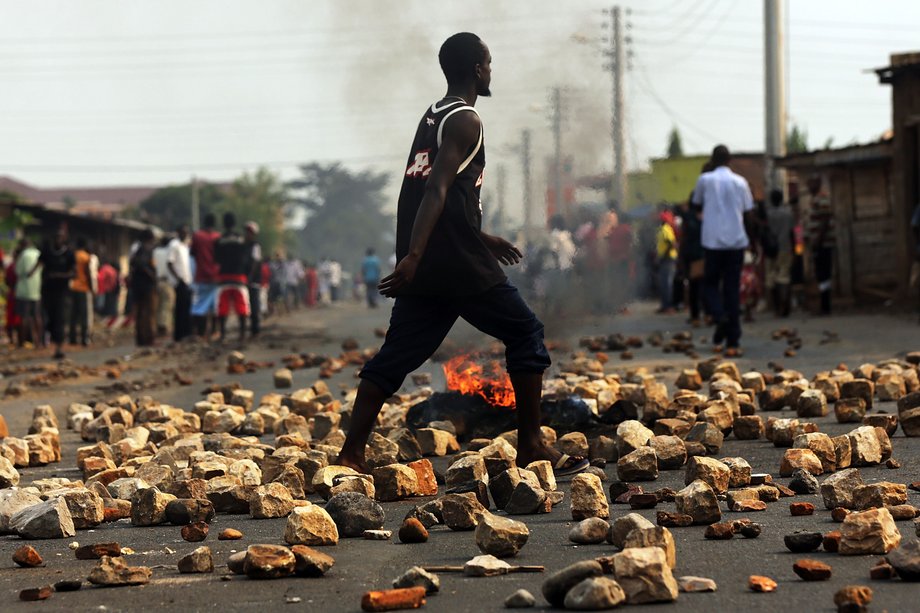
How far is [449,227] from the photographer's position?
5707 mm

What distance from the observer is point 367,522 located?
Result: 462 centimetres

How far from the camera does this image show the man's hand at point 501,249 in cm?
610

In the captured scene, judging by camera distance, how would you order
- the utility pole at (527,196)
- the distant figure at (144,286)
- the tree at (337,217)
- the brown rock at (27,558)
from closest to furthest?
the brown rock at (27,558)
the utility pole at (527,196)
the distant figure at (144,286)
the tree at (337,217)

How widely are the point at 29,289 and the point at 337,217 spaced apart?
3333 inches

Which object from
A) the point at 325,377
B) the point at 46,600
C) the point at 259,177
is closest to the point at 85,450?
the point at 46,600

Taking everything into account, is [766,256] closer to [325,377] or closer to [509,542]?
[325,377]

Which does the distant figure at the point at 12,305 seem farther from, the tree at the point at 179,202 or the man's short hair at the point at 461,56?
the tree at the point at 179,202

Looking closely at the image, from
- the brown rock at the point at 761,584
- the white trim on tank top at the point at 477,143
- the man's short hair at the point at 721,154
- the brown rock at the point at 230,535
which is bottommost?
the brown rock at the point at 230,535

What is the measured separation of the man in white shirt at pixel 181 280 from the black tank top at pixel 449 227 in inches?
544

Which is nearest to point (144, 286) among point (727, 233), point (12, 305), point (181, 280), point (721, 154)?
point (181, 280)

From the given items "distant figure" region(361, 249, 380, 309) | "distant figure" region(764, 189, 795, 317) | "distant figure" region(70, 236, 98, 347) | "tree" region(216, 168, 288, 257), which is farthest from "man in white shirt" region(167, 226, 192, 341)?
"tree" region(216, 168, 288, 257)

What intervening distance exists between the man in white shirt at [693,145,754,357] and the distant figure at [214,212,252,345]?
7.52 m

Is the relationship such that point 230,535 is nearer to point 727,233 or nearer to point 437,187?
point 437,187

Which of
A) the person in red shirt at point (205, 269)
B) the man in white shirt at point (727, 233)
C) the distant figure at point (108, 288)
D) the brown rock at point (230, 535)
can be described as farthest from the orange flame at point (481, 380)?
the distant figure at point (108, 288)
